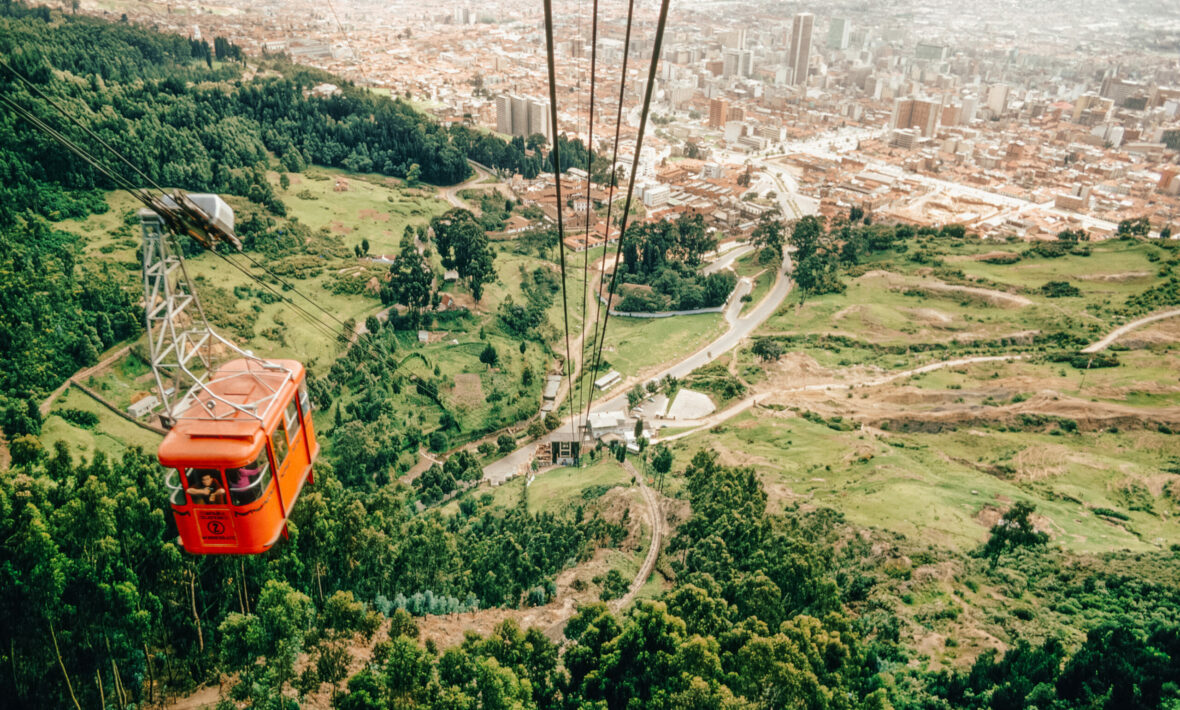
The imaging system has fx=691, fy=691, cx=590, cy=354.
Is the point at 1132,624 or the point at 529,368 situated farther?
the point at 529,368

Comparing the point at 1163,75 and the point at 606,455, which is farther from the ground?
the point at 1163,75

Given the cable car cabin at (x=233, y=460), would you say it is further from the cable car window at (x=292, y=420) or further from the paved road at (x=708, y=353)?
the paved road at (x=708, y=353)

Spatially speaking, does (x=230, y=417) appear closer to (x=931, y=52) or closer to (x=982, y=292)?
(x=982, y=292)

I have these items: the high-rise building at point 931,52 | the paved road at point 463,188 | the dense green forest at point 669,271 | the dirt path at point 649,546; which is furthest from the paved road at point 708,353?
the high-rise building at point 931,52

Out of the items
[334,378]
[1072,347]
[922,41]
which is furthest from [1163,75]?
[334,378]

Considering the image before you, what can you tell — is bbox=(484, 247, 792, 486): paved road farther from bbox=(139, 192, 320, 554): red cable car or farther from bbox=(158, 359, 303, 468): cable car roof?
bbox=(158, 359, 303, 468): cable car roof

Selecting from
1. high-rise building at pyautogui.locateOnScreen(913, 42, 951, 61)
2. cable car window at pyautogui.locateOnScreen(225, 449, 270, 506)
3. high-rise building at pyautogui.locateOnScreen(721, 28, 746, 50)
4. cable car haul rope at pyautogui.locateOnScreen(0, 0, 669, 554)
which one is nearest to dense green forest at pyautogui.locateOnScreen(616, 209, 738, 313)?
cable car haul rope at pyautogui.locateOnScreen(0, 0, 669, 554)

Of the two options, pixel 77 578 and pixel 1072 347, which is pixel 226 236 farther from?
pixel 1072 347
